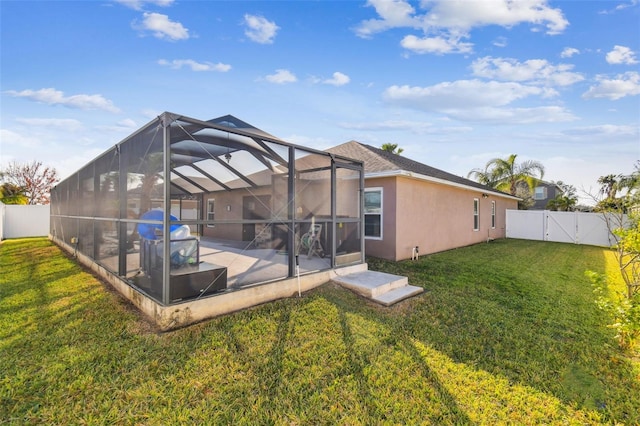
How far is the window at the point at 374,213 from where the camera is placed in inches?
342

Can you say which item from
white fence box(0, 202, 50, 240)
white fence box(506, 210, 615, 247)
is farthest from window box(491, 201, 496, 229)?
white fence box(0, 202, 50, 240)

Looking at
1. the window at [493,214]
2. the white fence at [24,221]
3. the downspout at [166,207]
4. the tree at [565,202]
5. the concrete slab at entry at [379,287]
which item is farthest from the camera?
the tree at [565,202]

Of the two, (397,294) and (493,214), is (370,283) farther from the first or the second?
(493,214)

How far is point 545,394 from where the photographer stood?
2641 millimetres

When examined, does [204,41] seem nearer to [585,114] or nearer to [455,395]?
[455,395]

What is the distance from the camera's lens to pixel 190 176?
5.15 metres

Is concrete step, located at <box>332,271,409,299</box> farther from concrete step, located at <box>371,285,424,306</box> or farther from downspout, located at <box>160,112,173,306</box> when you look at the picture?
downspout, located at <box>160,112,173,306</box>

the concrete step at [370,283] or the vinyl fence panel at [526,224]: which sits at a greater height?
the vinyl fence panel at [526,224]

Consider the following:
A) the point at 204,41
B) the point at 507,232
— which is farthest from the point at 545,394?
the point at 507,232

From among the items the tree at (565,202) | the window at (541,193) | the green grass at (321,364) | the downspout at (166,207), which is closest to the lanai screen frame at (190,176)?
the downspout at (166,207)

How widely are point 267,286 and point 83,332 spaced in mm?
2501

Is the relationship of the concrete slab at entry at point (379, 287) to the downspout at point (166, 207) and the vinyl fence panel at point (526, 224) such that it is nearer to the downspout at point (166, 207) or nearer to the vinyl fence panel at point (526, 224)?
the downspout at point (166, 207)

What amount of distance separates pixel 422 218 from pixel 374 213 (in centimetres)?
186

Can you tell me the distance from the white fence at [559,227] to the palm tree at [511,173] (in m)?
3.84
